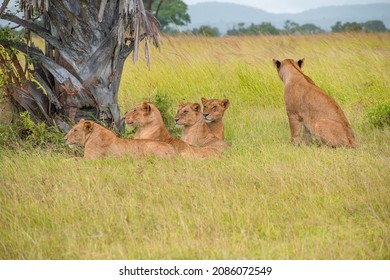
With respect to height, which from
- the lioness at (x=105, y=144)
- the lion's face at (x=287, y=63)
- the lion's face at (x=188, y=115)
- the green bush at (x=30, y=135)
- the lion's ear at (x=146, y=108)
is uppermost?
the lion's face at (x=287, y=63)

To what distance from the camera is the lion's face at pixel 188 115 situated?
982 centimetres

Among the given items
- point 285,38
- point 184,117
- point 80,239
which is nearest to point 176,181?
point 80,239

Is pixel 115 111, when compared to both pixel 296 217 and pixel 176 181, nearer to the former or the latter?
pixel 176 181

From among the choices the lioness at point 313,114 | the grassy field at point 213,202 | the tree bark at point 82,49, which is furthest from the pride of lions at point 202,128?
the tree bark at point 82,49

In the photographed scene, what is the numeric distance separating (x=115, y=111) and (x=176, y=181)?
2.42 metres

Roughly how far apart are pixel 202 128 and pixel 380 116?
2610 millimetres

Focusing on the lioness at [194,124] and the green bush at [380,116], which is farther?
the green bush at [380,116]

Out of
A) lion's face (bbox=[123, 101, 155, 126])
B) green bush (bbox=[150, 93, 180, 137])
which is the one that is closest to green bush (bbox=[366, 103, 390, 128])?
green bush (bbox=[150, 93, 180, 137])

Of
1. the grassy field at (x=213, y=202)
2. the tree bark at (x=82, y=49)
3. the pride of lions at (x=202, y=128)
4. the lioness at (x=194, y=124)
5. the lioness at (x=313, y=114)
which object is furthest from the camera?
the lioness at (x=194, y=124)

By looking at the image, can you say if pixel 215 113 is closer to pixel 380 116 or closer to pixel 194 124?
pixel 194 124

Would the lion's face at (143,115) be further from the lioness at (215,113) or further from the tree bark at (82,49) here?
the lioness at (215,113)

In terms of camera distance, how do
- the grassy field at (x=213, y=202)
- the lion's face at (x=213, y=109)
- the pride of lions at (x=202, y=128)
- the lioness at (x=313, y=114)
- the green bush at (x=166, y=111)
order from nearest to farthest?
the grassy field at (x=213, y=202) < the pride of lions at (x=202, y=128) < the lioness at (x=313, y=114) < the lion's face at (x=213, y=109) < the green bush at (x=166, y=111)

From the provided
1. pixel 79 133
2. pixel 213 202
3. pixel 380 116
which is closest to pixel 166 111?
pixel 79 133

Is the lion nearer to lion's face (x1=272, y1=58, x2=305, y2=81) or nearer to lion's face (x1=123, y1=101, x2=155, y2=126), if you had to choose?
lion's face (x1=123, y1=101, x2=155, y2=126)
